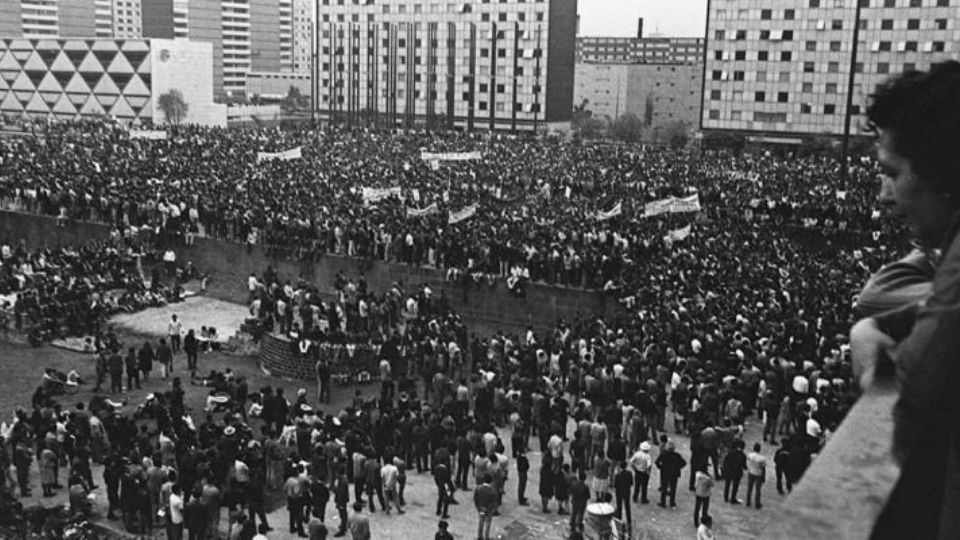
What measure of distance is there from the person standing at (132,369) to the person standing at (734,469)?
1399cm

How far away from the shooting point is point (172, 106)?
9000 cm

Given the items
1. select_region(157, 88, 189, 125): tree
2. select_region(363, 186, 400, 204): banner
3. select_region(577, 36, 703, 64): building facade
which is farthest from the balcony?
select_region(577, 36, 703, 64): building facade

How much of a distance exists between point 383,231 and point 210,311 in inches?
247

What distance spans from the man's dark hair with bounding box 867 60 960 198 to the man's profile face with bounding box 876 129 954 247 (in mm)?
19

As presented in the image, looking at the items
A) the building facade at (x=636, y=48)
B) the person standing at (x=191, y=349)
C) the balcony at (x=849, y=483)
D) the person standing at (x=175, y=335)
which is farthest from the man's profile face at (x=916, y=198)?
the building facade at (x=636, y=48)

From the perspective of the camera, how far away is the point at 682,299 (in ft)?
76.3

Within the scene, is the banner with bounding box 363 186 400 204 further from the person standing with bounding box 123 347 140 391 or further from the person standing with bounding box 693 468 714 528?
the person standing with bounding box 693 468 714 528

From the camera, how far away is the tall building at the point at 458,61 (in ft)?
304

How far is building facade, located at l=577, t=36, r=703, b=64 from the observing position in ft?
612

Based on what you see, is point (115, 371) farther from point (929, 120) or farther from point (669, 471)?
point (929, 120)

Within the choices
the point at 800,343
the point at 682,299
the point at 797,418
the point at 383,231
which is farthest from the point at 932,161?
the point at 383,231

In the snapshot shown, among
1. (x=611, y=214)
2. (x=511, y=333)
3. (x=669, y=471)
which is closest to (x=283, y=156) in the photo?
(x=611, y=214)

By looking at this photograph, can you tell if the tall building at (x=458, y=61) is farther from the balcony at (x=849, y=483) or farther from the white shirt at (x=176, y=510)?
the balcony at (x=849, y=483)

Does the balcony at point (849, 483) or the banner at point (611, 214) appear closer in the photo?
the balcony at point (849, 483)
